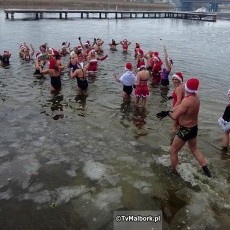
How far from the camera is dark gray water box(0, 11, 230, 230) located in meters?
6.39


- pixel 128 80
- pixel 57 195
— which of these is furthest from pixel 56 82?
pixel 57 195

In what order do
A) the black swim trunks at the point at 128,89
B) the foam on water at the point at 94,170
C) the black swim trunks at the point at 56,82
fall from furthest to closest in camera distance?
1. the black swim trunks at the point at 56,82
2. the black swim trunks at the point at 128,89
3. the foam on water at the point at 94,170

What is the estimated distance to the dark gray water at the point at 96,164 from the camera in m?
6.39

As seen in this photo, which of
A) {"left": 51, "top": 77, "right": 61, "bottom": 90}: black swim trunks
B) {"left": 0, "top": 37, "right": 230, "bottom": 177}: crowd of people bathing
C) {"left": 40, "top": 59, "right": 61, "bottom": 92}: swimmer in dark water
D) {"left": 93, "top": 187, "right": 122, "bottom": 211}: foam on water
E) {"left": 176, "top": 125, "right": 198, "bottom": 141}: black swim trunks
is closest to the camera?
{"left": 93, "top": 187, "right": 122, "bottom": 211}: foam on water

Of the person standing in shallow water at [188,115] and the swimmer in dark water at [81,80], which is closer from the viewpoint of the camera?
the person standing in shallow water at [188,115]

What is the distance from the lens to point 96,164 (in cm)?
825

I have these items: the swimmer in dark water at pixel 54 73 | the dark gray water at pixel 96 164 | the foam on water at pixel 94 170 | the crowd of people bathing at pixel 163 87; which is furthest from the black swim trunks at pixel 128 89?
the foam on water at pixel 94 170

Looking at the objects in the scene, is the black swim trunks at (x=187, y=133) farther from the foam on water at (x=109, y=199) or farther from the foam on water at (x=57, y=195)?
the foam on water at (x=57, y=195)

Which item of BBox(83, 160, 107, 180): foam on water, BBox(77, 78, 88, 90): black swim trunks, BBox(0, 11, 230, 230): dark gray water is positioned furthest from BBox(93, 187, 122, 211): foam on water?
BBox(77, 78, 88, 90): black swim trunks

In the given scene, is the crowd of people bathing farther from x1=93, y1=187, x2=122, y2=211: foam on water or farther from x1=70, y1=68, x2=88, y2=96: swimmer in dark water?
x1=93, y1=187, x2=122, y2=211: foam on water

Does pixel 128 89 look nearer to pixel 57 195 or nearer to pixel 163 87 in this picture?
pixel 163 87

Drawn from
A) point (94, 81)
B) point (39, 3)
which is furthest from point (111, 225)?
point (39, 3)

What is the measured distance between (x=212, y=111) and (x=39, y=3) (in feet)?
271

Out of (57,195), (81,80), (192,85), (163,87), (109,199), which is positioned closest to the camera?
(192,85)
